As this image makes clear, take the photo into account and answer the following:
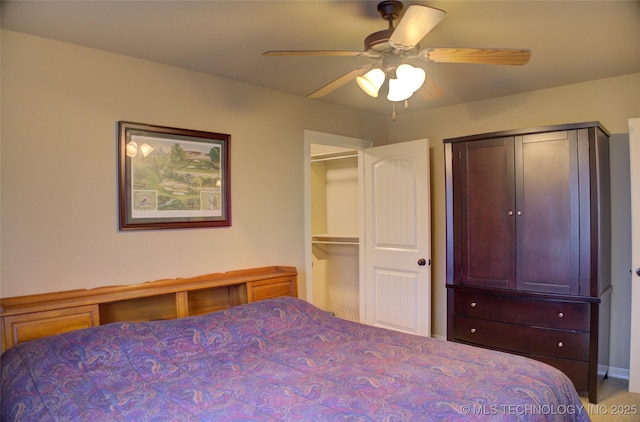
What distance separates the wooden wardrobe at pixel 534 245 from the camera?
2799 millimetres

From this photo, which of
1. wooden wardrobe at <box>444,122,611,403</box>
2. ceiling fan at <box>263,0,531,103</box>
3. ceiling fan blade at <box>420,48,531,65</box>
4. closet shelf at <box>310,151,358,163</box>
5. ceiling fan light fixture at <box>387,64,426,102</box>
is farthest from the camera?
closet shelf at <box>310,151,358,163</box>

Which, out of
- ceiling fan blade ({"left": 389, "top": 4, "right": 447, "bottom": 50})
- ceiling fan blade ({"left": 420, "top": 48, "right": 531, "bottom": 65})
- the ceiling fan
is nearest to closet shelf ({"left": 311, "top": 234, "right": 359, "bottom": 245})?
the ceiling fan

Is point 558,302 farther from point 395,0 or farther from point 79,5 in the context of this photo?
point 79,5

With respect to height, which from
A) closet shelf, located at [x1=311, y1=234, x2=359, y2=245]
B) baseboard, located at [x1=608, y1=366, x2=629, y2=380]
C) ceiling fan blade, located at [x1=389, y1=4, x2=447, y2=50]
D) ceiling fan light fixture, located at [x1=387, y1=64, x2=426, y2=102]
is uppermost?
ceiling fan blade, located at [x1=389, y1=4, x2=447, y2=50]

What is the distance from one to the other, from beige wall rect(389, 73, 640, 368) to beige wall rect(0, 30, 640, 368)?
0.01 m

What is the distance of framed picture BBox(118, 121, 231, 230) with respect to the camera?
248cm

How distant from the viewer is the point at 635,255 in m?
2.83

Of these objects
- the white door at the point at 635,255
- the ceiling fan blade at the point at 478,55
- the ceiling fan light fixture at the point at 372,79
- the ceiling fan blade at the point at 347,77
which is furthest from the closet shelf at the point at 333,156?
the ceiling fan blade at the point at 478,55

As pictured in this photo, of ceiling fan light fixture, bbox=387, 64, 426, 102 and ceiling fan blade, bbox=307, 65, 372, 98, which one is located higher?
ceiling fan blade, bbox=307, 65, 372, 98

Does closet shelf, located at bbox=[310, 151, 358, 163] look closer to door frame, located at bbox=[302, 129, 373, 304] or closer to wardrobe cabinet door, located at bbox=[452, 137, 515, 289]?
door frame, located at bbox=[302, 129, 373, 304]

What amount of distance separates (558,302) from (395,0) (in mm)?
2364

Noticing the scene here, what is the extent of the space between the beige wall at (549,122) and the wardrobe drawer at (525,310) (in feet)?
1.96

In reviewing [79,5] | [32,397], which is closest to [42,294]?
[32,397]

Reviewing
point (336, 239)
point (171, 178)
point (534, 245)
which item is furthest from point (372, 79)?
point (336, 239)
